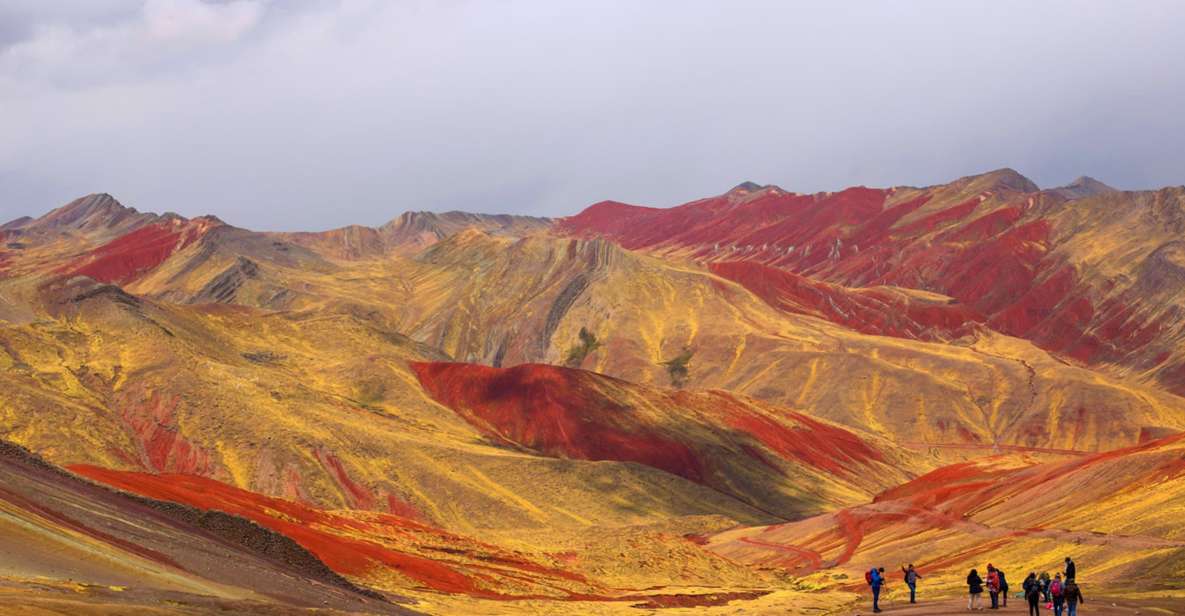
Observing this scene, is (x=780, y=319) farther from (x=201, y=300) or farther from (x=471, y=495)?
(x=471, y=495)

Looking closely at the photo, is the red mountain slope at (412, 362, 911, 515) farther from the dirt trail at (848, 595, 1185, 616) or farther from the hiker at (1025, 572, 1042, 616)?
the hiker at (1025, 572, 1042, 616)

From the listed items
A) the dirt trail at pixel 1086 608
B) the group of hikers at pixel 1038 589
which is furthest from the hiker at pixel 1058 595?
the dirt trail at pixel 1086 608

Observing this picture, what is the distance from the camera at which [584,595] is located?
5081 cm

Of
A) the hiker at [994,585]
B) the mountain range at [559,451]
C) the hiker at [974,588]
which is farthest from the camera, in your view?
the mountain range at [559,451]

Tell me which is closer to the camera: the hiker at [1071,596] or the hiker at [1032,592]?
the hiker at [1071,596]

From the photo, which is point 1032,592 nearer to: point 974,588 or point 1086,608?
point 974,588

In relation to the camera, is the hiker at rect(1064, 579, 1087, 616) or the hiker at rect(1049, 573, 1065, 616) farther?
the hiker at rect(1049, 573, 1065, 616)

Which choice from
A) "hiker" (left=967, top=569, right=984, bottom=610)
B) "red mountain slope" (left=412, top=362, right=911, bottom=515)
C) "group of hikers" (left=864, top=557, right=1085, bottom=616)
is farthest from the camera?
"red mountain slope" (left=412, top=362, right=911, bottom=515)

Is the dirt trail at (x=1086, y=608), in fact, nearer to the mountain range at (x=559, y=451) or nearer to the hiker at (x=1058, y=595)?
the mountain range at (x=559, y=451)

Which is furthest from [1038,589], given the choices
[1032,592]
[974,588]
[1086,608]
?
[1086,608]

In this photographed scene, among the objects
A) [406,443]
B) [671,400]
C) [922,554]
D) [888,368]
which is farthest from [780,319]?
[922,554]

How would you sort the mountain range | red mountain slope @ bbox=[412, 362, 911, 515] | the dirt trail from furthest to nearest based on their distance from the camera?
red mountain slope @ bbox=[412, 362, 911, 515]
the mountain range
the dirt trail

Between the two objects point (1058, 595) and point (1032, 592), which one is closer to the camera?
point (1058, 595)

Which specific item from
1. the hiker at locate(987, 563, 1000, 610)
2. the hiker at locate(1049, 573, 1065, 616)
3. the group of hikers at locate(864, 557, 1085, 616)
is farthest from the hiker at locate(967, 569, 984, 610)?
the hiker at locate(1049, 573, 1065, 616)
